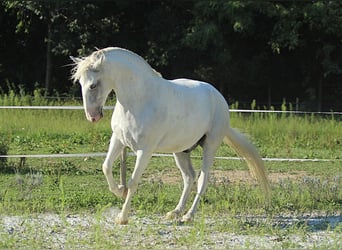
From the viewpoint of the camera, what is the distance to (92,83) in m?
6.56

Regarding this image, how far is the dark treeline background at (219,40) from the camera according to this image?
20719 mm

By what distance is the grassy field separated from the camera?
6801mm

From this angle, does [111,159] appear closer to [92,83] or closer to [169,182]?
[92,83]

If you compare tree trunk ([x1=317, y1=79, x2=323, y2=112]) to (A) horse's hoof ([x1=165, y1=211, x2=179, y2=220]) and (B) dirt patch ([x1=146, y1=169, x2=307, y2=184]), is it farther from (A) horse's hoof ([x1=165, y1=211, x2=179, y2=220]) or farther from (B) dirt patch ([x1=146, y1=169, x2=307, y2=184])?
(A) horse's hoof ([x1=165, y1=211, x2=179, y2=220])

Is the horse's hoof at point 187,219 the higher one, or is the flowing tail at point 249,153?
the flowing tail at point 249,153

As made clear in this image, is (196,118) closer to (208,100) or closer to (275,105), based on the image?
(208,100)

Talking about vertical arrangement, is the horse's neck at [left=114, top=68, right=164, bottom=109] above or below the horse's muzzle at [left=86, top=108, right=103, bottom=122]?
above

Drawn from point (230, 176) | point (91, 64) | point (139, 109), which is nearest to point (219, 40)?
point (230, 176)

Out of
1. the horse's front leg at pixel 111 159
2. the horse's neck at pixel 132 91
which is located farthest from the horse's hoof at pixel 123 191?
the horse's neck at pixel 132 91

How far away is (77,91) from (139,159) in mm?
14774

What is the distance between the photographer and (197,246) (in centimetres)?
585

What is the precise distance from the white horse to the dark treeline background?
43.7 ft

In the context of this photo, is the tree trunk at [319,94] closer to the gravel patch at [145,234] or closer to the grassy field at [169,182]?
the grassy field at [169,182]

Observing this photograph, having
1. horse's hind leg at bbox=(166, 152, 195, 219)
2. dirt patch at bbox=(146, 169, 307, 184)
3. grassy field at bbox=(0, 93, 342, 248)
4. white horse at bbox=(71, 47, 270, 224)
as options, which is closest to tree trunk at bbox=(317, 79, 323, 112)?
grassy field at bbox=(0, 93, 342, 248)
